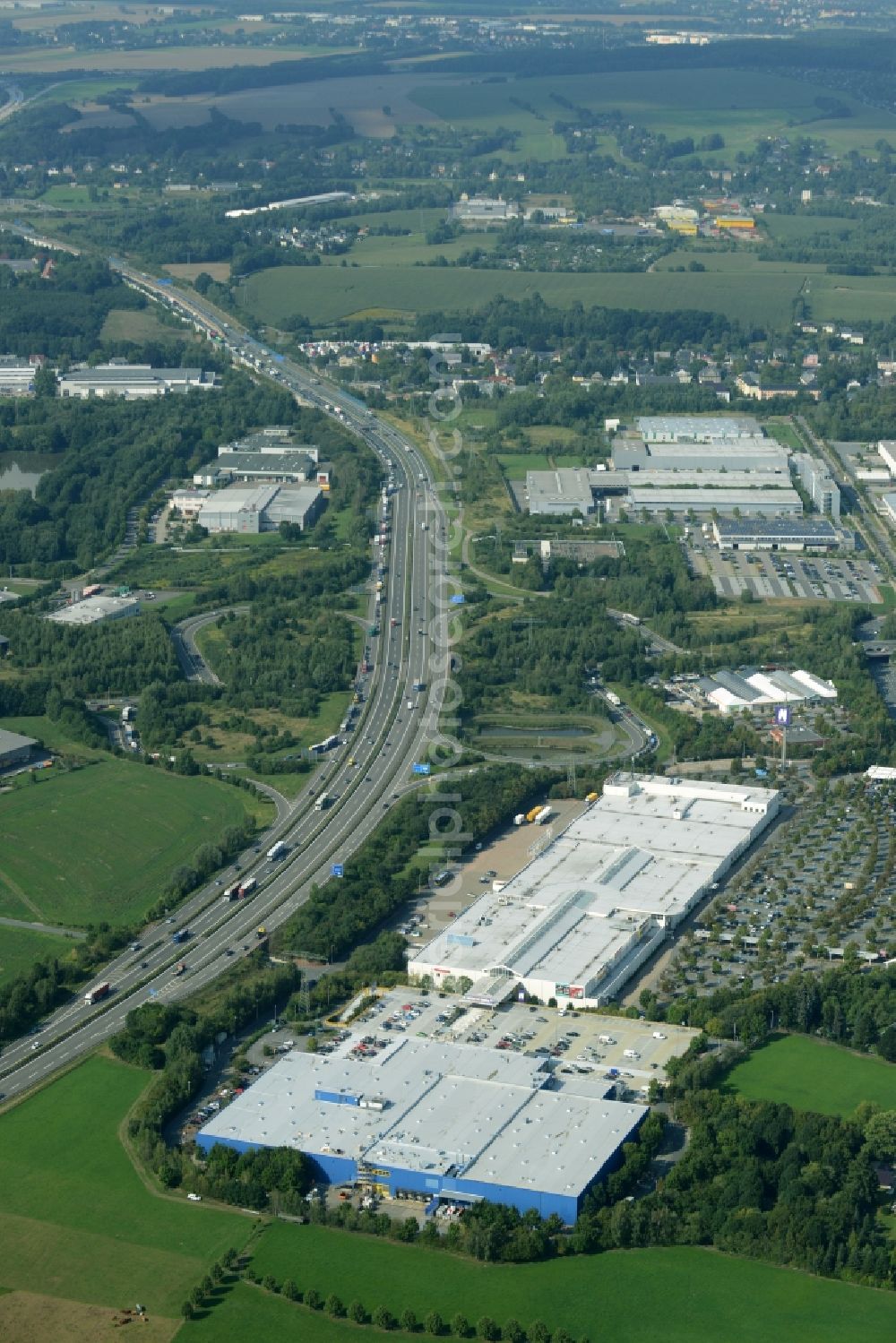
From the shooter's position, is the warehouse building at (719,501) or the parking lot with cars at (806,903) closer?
the parking lot with cars at (806,903)

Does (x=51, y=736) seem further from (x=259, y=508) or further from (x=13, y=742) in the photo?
(x=259, y=508)

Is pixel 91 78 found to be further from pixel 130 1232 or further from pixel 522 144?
pixel 130 1232

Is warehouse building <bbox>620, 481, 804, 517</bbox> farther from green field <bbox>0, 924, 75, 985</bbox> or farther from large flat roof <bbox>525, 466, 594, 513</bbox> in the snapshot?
green field <bbox>0, 924, 75, 985</bbox>

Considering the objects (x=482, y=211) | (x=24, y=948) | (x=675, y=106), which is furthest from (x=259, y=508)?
(x=675, y=106)

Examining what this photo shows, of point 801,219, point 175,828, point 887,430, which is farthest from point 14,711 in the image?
point 801,219

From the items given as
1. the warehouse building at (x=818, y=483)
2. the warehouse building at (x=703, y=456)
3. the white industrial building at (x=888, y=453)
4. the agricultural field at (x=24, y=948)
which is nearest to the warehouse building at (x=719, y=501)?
the warehouse building at (x=818, y=483)

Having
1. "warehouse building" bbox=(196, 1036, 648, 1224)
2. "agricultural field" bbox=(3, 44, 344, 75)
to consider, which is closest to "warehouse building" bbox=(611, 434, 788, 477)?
"warehouse building" bbox=(196, 1036, 648, 1224)

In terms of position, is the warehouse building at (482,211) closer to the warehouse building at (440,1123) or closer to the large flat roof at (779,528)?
the large flat roof at (779,528)
